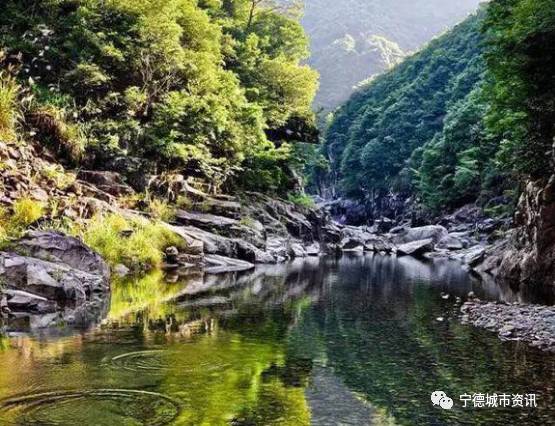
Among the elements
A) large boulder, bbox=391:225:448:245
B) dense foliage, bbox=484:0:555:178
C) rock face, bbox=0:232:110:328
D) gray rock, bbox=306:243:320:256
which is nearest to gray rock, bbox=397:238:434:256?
large boulder, bbox=391:225:448:245

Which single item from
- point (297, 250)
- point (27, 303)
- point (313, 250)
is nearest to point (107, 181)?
point (297, 250)

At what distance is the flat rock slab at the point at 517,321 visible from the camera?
37.9 ft

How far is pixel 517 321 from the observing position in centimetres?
1320

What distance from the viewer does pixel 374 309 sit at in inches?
627

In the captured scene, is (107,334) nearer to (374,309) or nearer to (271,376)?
(271,376)

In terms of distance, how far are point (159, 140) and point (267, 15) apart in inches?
963

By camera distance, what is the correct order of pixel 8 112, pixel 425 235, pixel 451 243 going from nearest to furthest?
pixel 8 112, pixel 451 243, pixel 425 235

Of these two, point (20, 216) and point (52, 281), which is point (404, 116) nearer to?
point (20, 216)

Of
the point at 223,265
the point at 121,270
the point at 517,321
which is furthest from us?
the point at 223,265

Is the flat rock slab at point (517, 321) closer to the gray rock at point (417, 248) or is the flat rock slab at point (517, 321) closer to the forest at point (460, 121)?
the forest at point (460, 121)

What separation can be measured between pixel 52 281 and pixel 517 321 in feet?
31.5

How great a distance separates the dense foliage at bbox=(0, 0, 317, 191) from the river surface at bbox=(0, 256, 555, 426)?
45.7 ft

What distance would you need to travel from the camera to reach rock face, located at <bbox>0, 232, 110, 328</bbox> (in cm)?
1289

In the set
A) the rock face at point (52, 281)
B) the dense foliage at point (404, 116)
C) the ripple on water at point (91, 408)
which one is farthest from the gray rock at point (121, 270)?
the dense foliage at point (404, 116)
